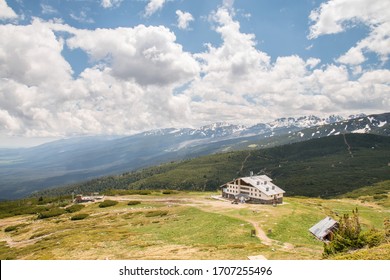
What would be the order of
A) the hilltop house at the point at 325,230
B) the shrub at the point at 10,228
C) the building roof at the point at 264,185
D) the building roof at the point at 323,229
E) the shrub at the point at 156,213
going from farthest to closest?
the building roof at the point at 264,185 < the shrub at the point at 10,228 < the shrub at the point at 156,213 < the building roof at the point at 323,229 < the hilltop house at the point at 325,230

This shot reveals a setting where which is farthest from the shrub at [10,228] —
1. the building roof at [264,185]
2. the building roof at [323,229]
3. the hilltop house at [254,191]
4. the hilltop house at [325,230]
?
the hilltop house at [325,230]

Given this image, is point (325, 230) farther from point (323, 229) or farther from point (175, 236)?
point (175, 236)

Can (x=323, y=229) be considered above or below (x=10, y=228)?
below

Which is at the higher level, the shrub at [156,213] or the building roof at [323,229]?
the shrub at [156,213]

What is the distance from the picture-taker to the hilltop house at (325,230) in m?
56.2

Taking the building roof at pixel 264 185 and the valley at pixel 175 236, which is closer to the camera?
the valley at pixel 175 236

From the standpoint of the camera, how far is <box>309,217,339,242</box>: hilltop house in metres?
56.2

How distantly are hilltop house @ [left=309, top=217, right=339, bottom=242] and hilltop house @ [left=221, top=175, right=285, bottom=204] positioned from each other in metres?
44.5

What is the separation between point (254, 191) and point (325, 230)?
56.4 m

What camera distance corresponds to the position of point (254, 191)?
113375mm

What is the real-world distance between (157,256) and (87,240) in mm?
24953

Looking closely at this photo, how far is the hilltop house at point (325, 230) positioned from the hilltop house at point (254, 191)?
44.5 metres

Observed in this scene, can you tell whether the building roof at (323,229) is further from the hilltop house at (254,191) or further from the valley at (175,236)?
the hilltop house at (254,191)

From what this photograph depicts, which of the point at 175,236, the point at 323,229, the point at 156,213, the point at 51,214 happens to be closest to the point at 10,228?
the point at 51,214
